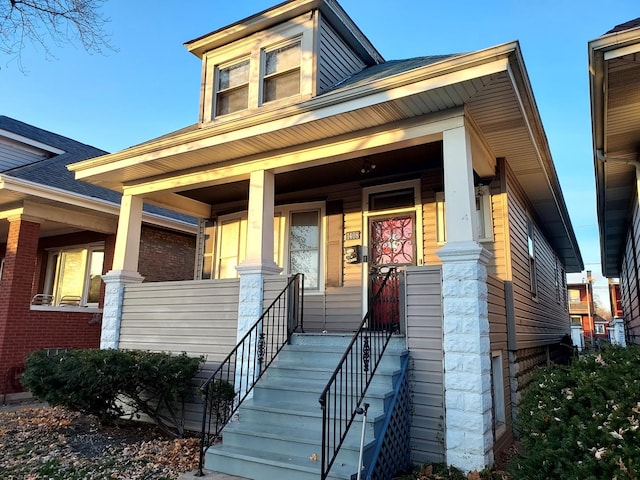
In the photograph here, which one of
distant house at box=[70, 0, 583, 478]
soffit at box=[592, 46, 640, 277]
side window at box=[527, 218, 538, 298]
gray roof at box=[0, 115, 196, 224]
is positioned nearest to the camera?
soffit at box=[592, 46, 640, 277]

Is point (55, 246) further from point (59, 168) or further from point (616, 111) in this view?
point (616, 111)

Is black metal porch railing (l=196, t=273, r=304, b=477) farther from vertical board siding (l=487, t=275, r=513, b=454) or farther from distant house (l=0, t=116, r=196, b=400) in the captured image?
distant house (l=0, t=116, r=196, b=400)

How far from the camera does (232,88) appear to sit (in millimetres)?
8359

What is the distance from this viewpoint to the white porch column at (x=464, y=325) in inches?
177

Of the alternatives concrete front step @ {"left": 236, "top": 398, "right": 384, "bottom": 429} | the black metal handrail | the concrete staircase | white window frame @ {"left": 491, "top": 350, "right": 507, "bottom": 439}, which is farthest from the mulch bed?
white window frame @ {"left": 491, "top": 350, "right": 507, "bottom": 439}

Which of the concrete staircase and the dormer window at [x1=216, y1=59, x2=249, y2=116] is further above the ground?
the dormer window at [x1=216, y1=59, x2=249, y2=116]

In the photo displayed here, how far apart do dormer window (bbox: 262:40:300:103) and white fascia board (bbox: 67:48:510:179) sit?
1725 millimetres

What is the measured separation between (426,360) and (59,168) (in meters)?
9.89

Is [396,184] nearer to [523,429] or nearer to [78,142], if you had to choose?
[523,429]

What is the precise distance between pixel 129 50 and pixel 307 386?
260 inches

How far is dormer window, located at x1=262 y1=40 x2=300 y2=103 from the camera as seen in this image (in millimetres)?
7718

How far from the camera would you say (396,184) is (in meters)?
7.60

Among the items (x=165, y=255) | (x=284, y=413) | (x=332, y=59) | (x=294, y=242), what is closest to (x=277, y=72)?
(x=332, y=59)

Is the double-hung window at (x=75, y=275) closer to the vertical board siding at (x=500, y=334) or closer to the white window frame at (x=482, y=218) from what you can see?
the white window frame at (x=482, y=218)
